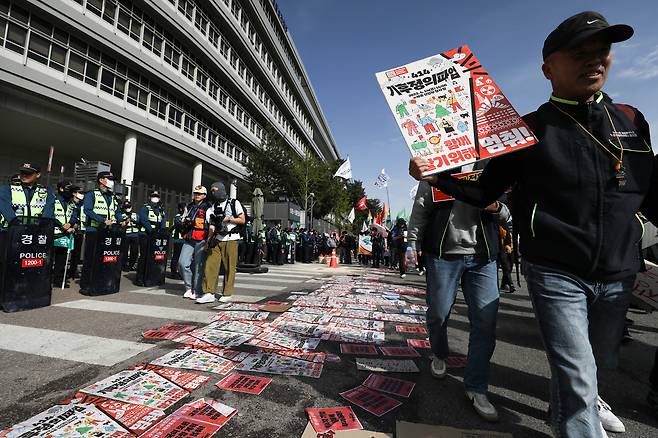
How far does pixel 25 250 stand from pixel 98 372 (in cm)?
337

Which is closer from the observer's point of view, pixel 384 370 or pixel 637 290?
pixel 384 370

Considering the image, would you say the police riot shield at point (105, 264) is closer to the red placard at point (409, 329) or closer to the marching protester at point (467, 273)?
the red placard at point (409, 329)

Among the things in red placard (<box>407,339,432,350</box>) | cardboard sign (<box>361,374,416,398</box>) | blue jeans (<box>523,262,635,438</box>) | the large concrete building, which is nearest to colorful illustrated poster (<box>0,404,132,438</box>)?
cardboard sign (<box>361,374,416,398</box>)

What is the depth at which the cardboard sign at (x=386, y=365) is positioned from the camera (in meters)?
2.89

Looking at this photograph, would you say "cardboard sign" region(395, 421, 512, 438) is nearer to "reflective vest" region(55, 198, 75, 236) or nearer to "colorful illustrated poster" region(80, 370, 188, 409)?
"colorful illustrated poster" region(80, 370, 188, 409)

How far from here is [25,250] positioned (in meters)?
4.72

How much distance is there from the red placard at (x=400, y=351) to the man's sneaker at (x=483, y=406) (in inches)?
39.4

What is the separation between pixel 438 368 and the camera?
2.78m

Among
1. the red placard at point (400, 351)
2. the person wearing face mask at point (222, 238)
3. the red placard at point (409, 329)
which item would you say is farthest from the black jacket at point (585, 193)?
the person wearing face mask at point (222, 238)

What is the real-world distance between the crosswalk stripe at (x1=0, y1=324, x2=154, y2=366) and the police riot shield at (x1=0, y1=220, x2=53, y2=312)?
1.03 metres

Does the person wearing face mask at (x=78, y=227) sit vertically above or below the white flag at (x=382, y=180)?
below

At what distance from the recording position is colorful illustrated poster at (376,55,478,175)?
1866 millimetres

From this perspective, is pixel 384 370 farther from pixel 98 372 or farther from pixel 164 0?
pixel 164 0

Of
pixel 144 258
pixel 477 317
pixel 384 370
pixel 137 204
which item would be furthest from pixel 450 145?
pixel 137 204
